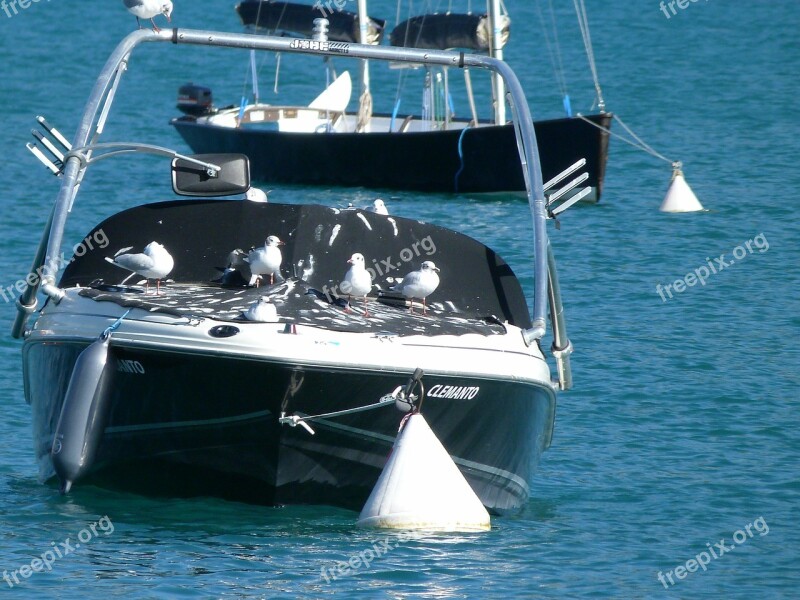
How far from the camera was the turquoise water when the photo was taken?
8688mm

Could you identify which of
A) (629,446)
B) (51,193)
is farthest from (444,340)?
(51,193)

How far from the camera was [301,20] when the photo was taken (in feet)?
104

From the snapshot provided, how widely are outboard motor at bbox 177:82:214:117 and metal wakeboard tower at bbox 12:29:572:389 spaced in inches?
799

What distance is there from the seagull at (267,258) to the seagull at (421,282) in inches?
32.1

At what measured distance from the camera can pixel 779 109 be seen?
3394 centimetres

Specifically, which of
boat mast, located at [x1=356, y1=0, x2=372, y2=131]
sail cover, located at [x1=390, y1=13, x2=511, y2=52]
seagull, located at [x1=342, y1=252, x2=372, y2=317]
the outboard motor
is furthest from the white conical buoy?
the outboard motor

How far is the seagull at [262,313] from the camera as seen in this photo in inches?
345

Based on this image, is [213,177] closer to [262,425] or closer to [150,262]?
[150,262]

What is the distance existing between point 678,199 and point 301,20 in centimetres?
1088

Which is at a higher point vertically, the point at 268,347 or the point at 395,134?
the point at 395,134

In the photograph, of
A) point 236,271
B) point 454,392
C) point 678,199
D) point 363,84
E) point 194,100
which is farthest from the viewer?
point 194,100

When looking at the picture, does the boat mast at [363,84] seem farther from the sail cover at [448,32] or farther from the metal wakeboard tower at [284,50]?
the metal wakeboard tower at [284,50]

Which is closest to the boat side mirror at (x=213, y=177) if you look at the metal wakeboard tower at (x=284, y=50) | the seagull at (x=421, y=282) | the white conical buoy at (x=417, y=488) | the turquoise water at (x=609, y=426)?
the metal wakeboard tower at (x=284, y=50)

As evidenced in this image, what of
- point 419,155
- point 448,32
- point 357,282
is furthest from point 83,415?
point 448,32
